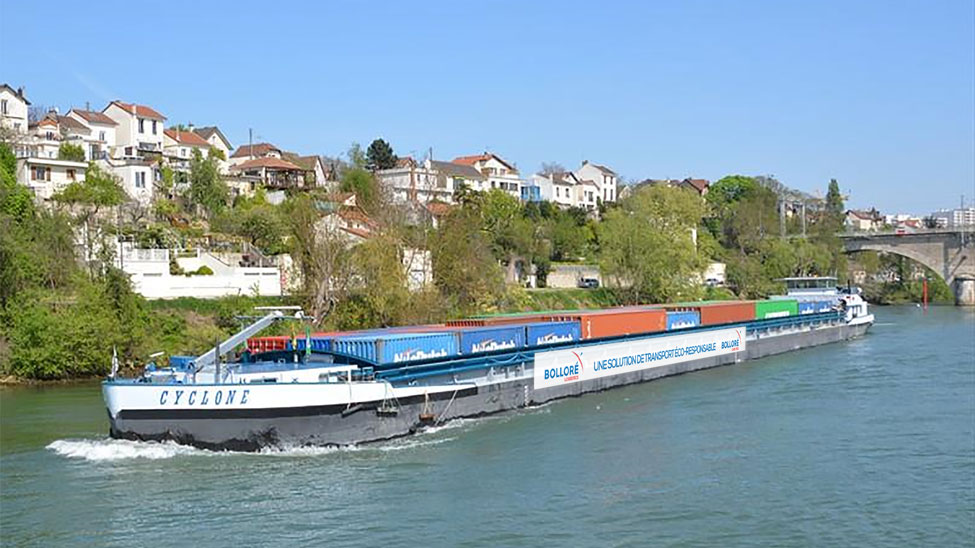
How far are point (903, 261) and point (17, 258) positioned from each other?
9895 cm

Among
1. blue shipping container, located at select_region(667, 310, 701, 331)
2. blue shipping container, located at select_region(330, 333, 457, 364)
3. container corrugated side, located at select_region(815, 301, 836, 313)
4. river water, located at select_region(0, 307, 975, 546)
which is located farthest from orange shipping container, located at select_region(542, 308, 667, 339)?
container corrugated side, located at select_region(815, 301, 836, 313)

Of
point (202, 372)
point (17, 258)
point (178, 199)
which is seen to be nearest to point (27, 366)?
point (17, 258)

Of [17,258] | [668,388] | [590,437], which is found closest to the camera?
[590,437]

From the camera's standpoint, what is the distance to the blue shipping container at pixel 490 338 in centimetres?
3070

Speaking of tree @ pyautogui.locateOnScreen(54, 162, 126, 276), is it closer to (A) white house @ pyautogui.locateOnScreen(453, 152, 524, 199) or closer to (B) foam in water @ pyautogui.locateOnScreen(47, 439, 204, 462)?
(B) foam in water @ pyautogui.locateOnScreen(47, 439, 204, 462)

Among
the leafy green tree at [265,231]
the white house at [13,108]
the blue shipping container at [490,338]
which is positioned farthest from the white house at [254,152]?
the blue shipping container at [490,338]

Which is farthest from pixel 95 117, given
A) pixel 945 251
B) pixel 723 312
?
pixel 945 251

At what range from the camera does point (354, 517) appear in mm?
18891

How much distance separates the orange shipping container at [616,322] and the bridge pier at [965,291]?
66.6 m

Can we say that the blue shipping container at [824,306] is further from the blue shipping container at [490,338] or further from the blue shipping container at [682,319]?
the blue shipping container at [490,338]

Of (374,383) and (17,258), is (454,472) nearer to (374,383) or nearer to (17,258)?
(374,383)

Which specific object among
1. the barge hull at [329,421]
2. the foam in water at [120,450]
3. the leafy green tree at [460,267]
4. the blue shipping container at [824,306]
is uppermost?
the leafy green tree at [460,267]

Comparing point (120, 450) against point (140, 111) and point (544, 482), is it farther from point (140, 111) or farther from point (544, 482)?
point (140, 111)

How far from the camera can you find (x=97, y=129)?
73.6 meters
